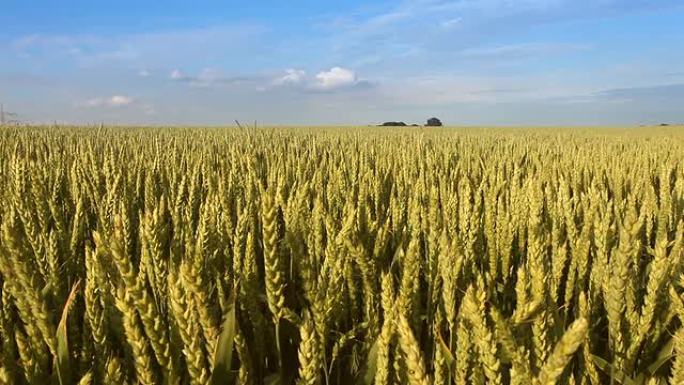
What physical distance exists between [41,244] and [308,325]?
72cm

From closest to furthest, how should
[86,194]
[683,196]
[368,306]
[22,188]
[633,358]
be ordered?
[633,358]
[368,306]
[22,188]
[86,194]
[683,196]

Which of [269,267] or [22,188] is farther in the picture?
[22,188]

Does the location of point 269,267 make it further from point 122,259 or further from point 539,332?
point 539,332

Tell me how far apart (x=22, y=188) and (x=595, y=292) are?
1.52 m

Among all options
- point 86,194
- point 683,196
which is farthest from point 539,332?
point 683,196

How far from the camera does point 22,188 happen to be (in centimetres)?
143

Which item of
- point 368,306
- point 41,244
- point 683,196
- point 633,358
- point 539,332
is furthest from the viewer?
point 683,196

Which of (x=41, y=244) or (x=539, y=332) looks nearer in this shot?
(x=539, y=332)

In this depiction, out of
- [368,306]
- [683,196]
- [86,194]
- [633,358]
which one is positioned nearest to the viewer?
[633,358]

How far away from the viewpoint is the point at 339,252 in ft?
2.63

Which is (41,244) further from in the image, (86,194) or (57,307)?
(86,194)

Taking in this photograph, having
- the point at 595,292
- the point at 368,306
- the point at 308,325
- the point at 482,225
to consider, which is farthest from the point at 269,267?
the point at 482,225

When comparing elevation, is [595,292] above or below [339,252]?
below

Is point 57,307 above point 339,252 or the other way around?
the other way around
